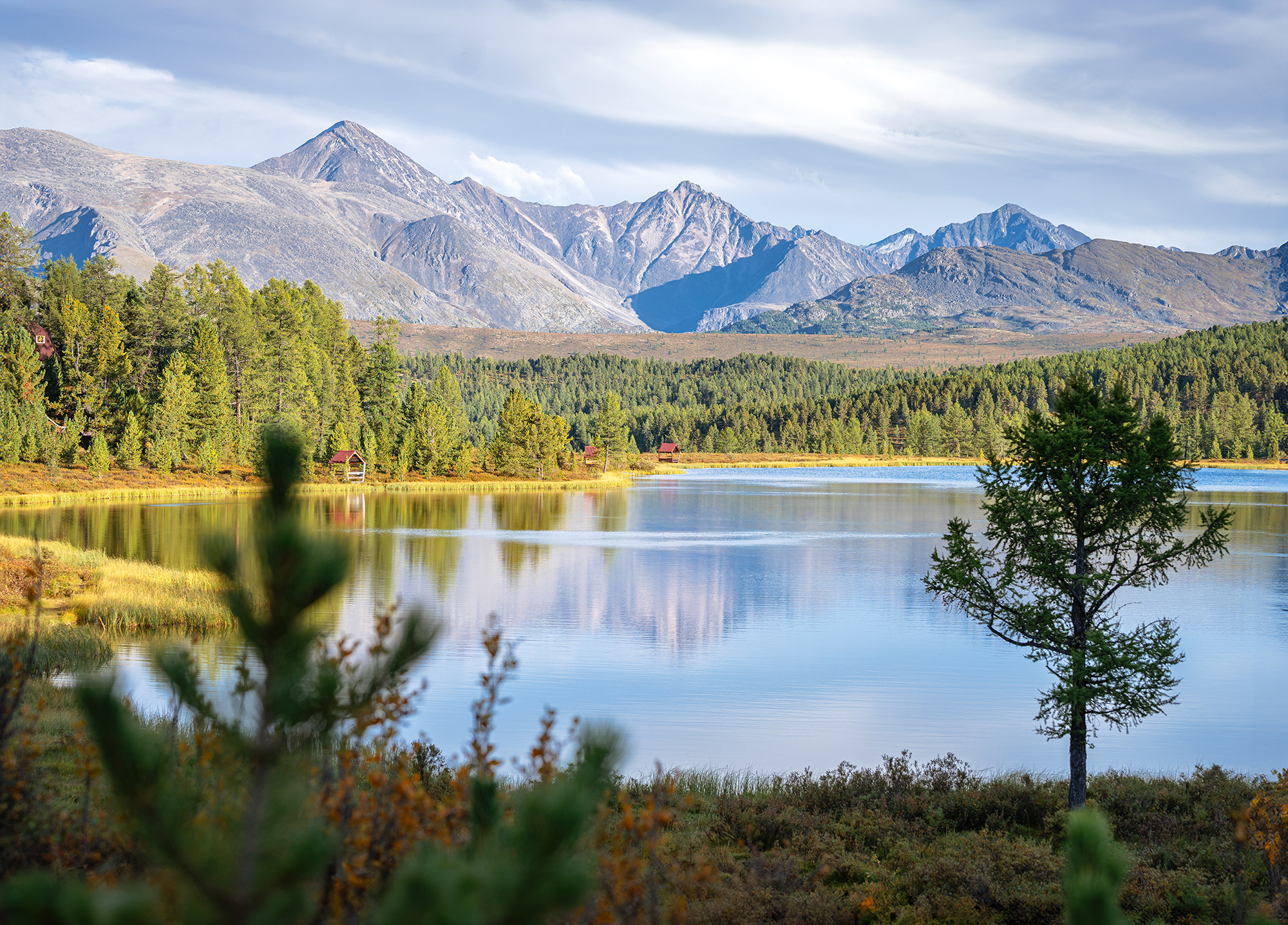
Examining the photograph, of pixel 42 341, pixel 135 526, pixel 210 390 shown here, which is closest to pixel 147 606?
pixel 135 526

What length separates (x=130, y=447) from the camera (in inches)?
3041

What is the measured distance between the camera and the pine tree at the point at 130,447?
77188 millimetres

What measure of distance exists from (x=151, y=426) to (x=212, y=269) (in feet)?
87.0

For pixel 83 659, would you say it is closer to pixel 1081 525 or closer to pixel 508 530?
pixel 1081 525

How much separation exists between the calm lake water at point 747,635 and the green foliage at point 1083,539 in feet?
18.0

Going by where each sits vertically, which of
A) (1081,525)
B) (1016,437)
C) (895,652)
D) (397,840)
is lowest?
(895,652)

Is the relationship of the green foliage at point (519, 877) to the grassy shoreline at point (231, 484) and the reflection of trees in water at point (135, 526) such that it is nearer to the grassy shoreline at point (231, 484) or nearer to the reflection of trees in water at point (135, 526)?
the grassy shoreline at point (231, 484)

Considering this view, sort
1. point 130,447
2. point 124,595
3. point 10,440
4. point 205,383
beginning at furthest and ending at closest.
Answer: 1. point 205,383
2. point 130,447
3. point 10,440
4. point 124,595

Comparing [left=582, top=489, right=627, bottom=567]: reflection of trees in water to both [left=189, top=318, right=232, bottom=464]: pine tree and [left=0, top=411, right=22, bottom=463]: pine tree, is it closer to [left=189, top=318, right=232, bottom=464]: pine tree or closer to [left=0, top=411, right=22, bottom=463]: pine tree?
[left=189, top=318, right=232, bottom=464]: pine tree

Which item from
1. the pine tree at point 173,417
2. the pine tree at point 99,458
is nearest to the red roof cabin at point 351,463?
the pine tree at point 173,417

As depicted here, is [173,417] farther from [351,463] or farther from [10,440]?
[351,463]

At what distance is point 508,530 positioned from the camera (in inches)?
2415

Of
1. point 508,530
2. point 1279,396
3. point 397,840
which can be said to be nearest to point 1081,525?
point 397,840

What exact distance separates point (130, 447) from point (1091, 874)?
86.4m
